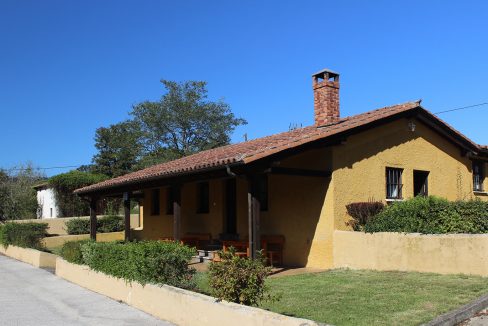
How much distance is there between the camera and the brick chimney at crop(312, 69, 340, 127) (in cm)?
1448

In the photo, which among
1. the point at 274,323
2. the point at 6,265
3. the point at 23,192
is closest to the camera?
the point at 274,323

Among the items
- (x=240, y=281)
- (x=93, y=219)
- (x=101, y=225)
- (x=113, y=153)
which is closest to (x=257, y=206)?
(x=240, y=281)

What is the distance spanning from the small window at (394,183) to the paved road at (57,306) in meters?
8.75

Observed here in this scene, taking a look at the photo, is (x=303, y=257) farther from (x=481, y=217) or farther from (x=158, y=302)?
(x=158, y=302)

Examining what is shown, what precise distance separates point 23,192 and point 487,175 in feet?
108

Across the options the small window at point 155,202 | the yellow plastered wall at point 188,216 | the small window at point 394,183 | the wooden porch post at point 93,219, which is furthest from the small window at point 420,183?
the wooden porch post at point 93,219

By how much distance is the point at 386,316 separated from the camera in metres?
6.74

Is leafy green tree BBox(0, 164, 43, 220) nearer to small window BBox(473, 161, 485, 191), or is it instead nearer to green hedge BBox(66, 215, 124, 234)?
green hedge BBox(66, 215, 124, 234)

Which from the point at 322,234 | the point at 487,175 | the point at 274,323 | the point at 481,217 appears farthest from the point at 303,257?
the point at 487,175

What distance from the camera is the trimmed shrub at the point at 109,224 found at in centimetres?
2867

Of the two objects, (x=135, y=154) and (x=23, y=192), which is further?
(x=135, y=154)

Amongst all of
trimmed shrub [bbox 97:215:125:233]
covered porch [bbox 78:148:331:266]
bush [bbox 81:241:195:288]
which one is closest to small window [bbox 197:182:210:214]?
covered porch [bbox 78:148:331:266]

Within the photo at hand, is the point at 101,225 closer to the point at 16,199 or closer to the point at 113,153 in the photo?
the point at 16,199

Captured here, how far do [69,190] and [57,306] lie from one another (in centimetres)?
2945
